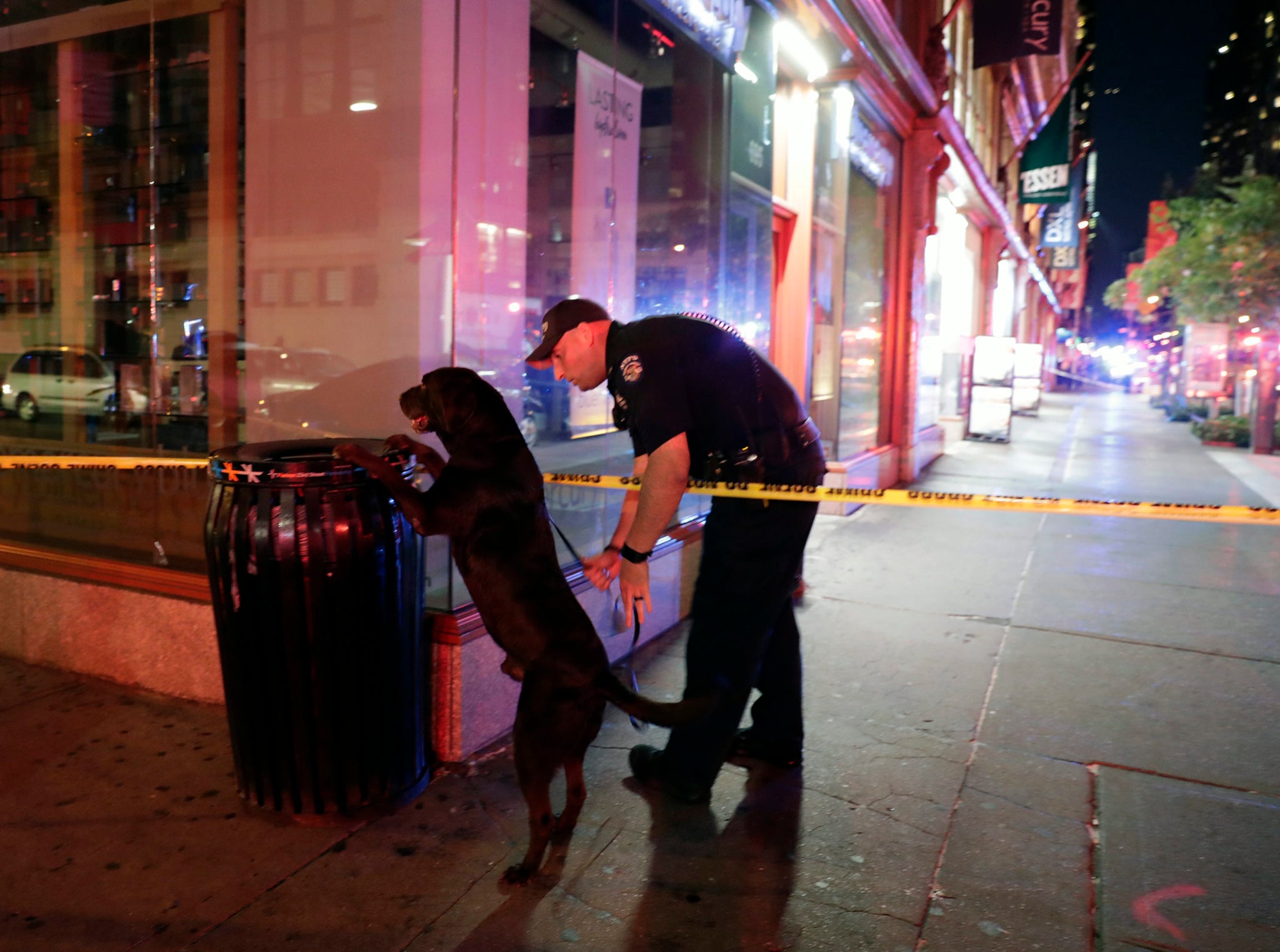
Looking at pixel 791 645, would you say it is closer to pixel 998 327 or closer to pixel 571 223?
pixel 571 223

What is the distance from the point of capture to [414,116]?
3.79m

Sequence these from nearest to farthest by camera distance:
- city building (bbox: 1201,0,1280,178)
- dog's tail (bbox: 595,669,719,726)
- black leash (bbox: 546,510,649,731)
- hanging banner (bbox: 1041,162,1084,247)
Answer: dog's tail (bbox: 595,669,719,726), black leash (bbox: 546,510,649,731), hanging banner (bbox: 1041,162,1084,247), city building (bbox: 1201,0,1280,178)

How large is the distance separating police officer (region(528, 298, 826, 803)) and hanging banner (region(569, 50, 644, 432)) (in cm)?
205

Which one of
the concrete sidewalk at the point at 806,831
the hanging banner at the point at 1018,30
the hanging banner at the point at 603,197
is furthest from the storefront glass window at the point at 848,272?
the concrete sidewalk at the point at 806,831

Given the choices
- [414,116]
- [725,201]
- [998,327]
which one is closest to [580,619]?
[414,116]

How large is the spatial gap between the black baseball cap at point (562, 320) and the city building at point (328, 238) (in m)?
0.88

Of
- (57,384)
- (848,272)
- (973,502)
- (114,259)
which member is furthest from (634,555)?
(848,272)

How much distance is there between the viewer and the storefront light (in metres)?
7.91

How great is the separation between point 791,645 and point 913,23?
10.5 m

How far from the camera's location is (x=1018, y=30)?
43.7ft

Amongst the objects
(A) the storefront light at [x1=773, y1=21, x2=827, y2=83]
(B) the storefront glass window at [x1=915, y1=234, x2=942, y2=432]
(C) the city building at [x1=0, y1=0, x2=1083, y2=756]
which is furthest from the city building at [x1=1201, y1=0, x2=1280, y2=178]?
(C) the city building at [x1=0, y1=0, x2=1083, y2=756]

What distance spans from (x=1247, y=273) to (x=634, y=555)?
76.9ft

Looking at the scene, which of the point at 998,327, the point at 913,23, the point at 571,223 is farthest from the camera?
the point at 998,327

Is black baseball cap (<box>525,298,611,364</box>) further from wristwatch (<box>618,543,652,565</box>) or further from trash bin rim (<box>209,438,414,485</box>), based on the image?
wristwatch (<box>618,543,652,565</box>)
